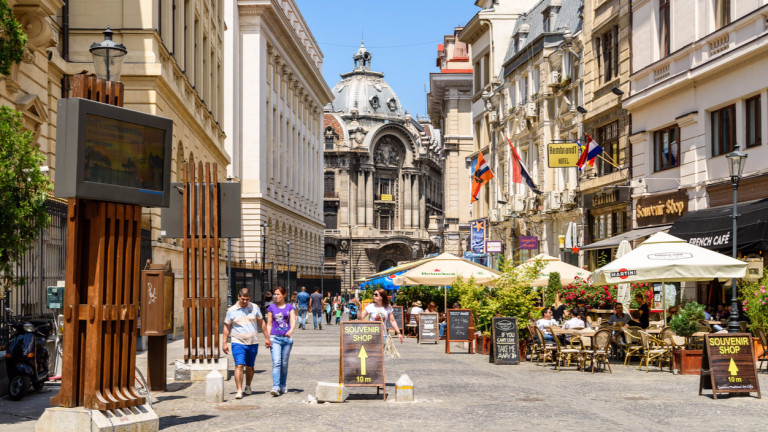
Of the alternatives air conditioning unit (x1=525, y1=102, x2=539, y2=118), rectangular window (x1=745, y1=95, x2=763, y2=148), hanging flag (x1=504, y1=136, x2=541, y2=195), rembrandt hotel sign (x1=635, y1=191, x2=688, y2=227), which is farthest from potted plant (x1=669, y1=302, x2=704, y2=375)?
air conditioning unit (x1=525, y1=102, x2=539, y2=118)

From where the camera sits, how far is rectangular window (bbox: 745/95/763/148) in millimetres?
23891

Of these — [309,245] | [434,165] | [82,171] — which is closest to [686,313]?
[82,171]

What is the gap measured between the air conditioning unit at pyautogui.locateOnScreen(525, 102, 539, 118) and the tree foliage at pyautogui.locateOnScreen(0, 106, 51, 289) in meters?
32.4

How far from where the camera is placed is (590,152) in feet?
107

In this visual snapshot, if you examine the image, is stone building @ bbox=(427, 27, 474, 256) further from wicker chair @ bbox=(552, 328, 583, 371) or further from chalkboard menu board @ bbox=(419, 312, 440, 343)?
wicker chair @ bbox=(552, 328, 583, 371)

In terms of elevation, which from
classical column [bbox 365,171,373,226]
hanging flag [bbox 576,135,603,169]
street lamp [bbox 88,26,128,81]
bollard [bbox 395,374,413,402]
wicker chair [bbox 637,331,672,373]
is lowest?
bollard [bbox 395,374,413,402]

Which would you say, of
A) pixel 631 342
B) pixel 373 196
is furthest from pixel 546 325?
pixel 373 196

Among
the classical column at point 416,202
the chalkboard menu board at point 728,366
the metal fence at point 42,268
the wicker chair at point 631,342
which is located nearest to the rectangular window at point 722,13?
the wicker chair at point 631,342

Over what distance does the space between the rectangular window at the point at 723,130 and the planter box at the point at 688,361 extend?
8.27 m

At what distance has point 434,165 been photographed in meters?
144

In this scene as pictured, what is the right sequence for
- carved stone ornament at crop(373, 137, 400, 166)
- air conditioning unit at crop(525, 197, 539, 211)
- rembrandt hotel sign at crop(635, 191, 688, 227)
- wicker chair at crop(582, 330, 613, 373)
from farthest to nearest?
carved stone ornament at crop(373, 137, 400, 166)
air conditioning unit at crop(525, 197, 539, 211)
rembrandt hotel sign at crop(635, 191, 688, 227)
wicker chair at crop(582, 330, 613, 373)

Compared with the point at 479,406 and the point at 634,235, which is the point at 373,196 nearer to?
the point at 634,235

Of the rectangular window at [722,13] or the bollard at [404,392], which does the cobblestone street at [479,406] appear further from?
the rectangular window at [722,13]

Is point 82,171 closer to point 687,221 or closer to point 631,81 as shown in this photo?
point 687,221
